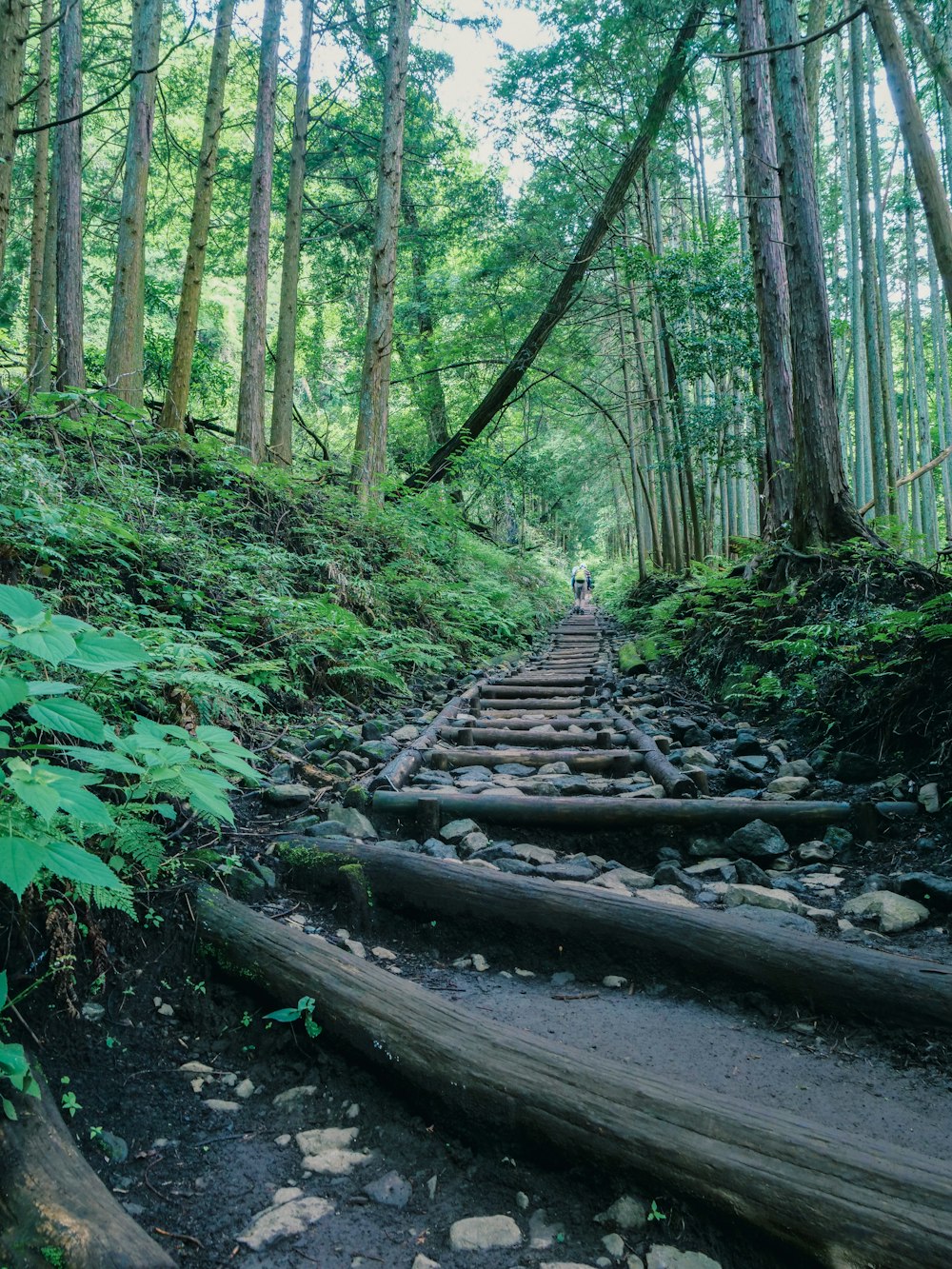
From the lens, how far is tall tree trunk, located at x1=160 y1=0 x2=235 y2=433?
30.7 ft

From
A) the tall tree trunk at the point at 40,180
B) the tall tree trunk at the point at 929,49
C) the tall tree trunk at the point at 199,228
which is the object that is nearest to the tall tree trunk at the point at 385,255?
the tall tree trunk at the point at 199,228

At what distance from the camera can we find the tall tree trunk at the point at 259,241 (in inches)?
426

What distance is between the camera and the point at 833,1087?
189cm

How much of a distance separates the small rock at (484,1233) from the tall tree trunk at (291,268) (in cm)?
1210

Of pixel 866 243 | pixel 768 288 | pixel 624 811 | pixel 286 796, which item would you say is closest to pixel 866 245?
pixel 866 243

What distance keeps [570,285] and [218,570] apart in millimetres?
11538

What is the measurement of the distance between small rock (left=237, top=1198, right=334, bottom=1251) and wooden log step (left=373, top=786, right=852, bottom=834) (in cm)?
218

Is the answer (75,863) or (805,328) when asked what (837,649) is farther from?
(75,863)

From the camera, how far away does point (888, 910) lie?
2.69 metres

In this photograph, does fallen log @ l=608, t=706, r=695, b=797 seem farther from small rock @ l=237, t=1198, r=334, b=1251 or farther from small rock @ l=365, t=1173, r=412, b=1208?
small rock @ l=237, t=1198, r=334, b=1251

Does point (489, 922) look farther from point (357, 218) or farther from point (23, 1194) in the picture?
point (357, 218)

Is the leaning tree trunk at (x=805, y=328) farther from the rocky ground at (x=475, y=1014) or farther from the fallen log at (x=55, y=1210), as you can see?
the fallen log at (x=55, y=1210)

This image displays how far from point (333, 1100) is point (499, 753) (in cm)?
344

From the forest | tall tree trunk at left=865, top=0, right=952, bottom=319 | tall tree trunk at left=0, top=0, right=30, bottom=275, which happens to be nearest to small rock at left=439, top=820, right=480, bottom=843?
the forest
